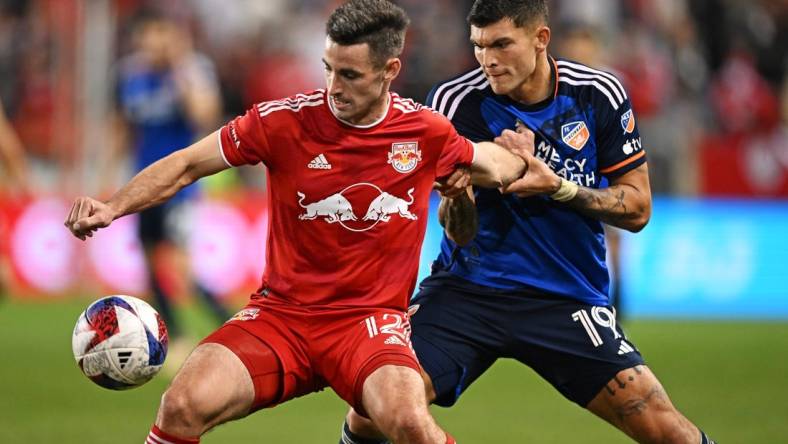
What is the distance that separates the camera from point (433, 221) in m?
14.0

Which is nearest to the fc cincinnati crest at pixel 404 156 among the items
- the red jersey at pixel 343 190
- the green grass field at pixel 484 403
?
the red jersey at pixel 343 190

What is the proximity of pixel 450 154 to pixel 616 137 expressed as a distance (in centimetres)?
92

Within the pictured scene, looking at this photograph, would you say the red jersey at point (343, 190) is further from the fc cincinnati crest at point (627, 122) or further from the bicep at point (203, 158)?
the fc cincinnati crest at point (627, 122)

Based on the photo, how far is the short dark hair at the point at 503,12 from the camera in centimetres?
619

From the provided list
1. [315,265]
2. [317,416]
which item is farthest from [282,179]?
[317,416]

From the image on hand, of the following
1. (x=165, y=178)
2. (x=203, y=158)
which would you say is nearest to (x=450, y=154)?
(x=203, y=158)

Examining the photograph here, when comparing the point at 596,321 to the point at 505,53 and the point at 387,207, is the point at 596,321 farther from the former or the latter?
the point at 505,53

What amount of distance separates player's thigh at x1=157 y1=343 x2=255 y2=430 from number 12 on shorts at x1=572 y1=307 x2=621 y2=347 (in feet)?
5.49

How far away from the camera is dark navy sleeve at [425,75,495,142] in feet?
21.1

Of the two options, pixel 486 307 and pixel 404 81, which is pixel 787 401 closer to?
pixel 486 307

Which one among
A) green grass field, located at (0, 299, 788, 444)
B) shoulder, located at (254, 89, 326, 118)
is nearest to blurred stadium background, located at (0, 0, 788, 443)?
green grass field, located at (0, 299, 788, 444)

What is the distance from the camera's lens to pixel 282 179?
18.9ft

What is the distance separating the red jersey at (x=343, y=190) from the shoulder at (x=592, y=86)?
0.78m

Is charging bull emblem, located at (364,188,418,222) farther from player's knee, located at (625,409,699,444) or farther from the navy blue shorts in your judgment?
player's knee, located at (625,409,699,444)
